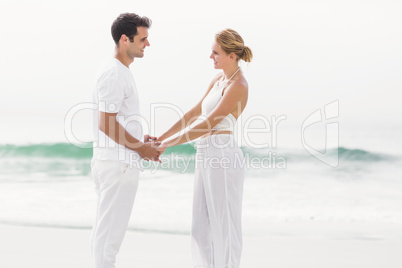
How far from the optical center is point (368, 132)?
11562 mm

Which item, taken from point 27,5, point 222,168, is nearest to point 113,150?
point 222,168

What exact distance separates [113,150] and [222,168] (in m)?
0.71

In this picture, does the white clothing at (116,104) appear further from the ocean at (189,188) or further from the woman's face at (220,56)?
the ocean at (189,188)

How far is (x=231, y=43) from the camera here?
3121 millimetres

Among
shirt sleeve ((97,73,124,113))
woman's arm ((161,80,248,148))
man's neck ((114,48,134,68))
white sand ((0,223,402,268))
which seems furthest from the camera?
white sand ((0,223,402,268))

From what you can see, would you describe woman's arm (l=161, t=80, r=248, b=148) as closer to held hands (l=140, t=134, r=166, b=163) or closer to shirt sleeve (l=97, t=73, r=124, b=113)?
held hands (l=140, t=134, r=166, b=163)

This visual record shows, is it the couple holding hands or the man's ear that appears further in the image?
the man's ear

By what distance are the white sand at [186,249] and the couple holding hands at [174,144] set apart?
3.37 ft

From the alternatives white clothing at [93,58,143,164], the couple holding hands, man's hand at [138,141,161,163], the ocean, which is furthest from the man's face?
the ocean

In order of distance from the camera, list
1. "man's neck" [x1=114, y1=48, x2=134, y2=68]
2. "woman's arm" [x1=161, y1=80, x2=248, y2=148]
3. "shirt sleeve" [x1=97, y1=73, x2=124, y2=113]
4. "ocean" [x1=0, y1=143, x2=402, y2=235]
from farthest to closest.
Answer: "ocean" [x1=0, y1=143, x2=402, y2=235] < "woman's arm" [x1=161, y1=80, x2=248, y2=148] < "man's neck" [x1=114, y1=48, x2=134, y2=68] < "shirt sleeve" [x1=97, y1=73, x2=124, y2=113]

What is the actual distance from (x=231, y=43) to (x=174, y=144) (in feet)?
2.23

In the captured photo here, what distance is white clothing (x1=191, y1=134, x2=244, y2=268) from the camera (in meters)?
3.13

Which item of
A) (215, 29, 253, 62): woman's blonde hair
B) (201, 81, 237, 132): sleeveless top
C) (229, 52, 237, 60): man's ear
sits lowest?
(201, 81, 237, 132): sleeveless top

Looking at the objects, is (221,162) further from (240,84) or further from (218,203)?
(240,84)
